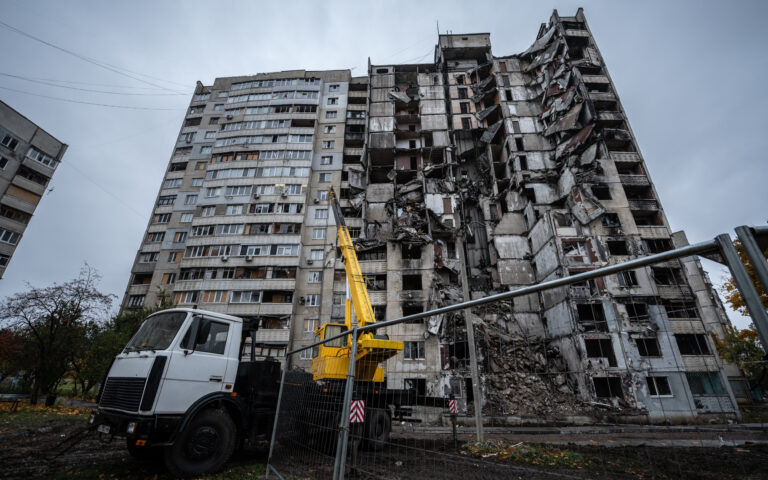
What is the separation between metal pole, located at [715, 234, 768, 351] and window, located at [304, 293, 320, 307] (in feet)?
101

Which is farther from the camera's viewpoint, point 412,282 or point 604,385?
point 412,282

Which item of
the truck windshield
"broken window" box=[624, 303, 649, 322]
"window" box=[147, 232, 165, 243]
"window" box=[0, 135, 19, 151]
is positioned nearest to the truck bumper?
the truck windshield

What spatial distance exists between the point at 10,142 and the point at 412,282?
4178cm

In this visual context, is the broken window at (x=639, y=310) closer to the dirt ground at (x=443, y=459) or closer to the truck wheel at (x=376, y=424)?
the dirt ground at (x=443, y=459)

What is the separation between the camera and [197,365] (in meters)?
7.02

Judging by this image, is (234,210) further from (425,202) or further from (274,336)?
(425,202)

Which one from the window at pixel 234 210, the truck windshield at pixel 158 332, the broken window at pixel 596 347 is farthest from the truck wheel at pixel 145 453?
the window at pixel 234 210

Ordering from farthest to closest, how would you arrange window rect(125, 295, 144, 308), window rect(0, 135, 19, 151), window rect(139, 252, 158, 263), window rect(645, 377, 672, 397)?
window rect(139, 252, 158, 263)
window rect(125, 295, 144, 308)
window rect(0, 135, 19, 151)
window rect(645, 377, 672, 397)

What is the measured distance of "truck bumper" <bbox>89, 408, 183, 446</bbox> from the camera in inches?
236

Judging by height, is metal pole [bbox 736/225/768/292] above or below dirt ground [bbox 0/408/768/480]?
above

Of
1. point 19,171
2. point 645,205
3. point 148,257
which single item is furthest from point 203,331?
point 19,171

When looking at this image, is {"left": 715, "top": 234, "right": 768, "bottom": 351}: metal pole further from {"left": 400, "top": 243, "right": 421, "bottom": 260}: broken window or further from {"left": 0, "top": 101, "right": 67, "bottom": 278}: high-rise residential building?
{"left": 0, "top": 101, "right": 67, "bottom": 278}: high-rise residential building

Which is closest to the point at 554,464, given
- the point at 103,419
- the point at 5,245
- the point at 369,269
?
the point at 103,419

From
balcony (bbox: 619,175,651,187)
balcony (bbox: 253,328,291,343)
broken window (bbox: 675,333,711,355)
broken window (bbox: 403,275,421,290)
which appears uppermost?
balcony (bbox: 619,175,651,187)
